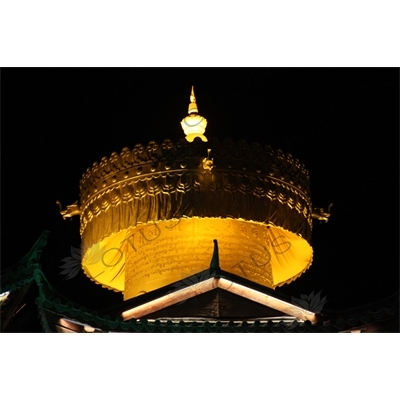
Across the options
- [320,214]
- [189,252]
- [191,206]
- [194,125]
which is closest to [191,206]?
[191,206]

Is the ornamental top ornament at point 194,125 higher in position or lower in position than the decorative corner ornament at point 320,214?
higher

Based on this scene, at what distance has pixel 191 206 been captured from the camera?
1005 centimetres

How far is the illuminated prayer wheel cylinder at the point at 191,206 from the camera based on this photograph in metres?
10.0

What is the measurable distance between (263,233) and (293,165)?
64cm

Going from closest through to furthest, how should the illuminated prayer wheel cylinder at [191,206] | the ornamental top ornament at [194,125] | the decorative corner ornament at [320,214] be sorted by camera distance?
the illuminated prayer wheel cylinder at [191,206] < the ornamental top ornament at [194,125] < the decorative corner ornament at [320,214]

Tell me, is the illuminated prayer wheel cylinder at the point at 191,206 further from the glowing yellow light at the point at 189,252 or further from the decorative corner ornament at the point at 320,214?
the decorative corner ornament at the point at 320,214

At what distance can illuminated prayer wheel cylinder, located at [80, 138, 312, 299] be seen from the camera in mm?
10047

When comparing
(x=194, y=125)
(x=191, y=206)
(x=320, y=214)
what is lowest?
(x=191, y=206)

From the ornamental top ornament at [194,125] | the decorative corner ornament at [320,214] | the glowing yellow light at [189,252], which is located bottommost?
the glowing yellow light at [189,252]

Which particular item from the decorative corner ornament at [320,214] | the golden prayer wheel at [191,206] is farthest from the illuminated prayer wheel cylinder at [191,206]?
the decorative corner ornament at [320,214]

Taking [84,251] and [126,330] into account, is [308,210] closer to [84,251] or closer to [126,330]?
[84,251]

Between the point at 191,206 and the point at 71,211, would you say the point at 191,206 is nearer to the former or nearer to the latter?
the point at 191,206

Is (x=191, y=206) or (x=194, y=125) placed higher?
(x=194, y=125)

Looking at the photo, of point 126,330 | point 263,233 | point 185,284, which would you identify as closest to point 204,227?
point 263,233
